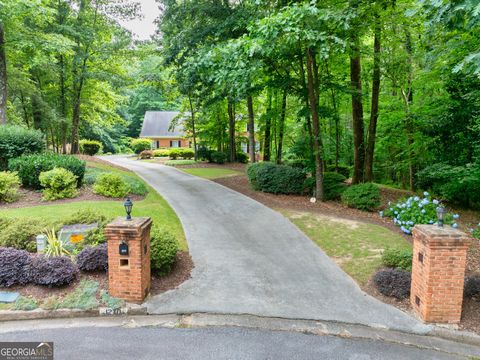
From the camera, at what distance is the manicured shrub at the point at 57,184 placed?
32.3 ft

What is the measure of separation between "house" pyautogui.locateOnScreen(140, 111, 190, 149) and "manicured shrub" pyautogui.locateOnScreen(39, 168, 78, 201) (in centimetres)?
3365

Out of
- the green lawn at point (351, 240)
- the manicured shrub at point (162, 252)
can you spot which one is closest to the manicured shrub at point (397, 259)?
the green lawn at point (351, 240)

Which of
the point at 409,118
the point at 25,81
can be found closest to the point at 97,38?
the point at 25,81

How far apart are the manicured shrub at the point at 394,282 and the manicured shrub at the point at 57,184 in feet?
29.1

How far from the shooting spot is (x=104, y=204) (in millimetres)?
9258

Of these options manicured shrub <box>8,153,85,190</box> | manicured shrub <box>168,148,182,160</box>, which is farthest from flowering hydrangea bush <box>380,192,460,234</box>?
manicured shrub <box>168,148,182,160</box>

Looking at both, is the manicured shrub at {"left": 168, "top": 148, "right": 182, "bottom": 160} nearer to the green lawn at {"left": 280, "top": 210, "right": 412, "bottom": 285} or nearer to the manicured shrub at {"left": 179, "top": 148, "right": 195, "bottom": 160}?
the manicured shrub at {"left": 179, "top": 148, "right": 195, "bottom": 160}

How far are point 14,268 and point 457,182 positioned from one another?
12698mm

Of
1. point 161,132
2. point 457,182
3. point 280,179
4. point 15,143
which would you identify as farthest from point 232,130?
point 161,132

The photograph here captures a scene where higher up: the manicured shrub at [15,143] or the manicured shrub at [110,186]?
the manicured shrub at [15,143]

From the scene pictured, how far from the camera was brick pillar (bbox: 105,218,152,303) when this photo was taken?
5016 mm

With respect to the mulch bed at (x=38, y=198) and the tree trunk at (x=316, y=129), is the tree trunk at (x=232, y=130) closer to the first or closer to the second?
the tree trunk at (x=316, y=129)

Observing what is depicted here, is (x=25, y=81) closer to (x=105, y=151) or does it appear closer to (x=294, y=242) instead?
(x=294, y=242)

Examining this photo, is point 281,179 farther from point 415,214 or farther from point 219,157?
point 219,157
